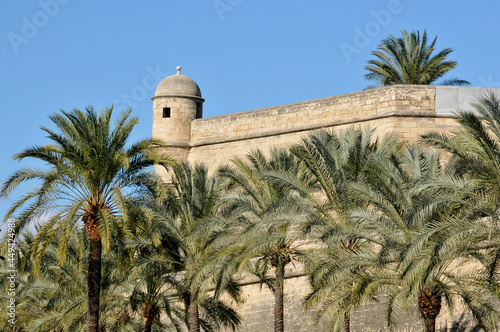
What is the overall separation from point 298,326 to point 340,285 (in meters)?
6.91

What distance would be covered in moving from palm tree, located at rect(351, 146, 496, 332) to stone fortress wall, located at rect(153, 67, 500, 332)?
4172mm

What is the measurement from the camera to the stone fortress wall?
77.5ft

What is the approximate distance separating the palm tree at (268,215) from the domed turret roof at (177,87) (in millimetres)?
9753

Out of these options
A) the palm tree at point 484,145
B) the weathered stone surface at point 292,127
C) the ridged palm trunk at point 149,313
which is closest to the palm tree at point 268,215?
the ridged palm trunk at point 149,313

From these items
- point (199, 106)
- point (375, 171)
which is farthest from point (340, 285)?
point (199, 106)

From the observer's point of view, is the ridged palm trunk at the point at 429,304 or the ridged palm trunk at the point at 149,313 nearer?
the ridged palm trunk at the point at 429,304

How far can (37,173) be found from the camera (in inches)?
678

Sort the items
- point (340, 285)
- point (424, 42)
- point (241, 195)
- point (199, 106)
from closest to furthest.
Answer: point (340, 285)
point (241, 195)
point (424, 42)
point (199, 106)

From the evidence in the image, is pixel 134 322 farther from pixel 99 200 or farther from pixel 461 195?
pixel 461 195

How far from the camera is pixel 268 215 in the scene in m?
17.2

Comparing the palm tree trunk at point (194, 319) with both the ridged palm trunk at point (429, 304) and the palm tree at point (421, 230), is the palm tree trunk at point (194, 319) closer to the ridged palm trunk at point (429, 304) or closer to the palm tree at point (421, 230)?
the palm tree at point (421, 230)

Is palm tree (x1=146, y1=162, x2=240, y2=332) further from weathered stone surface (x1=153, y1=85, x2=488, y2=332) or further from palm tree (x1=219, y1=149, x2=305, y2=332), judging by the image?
weathered stone surface (x1=153, y1=85, x2=488, y2=332)

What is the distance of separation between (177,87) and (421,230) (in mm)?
16327

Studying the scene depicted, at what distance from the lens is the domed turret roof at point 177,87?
2944 cm
